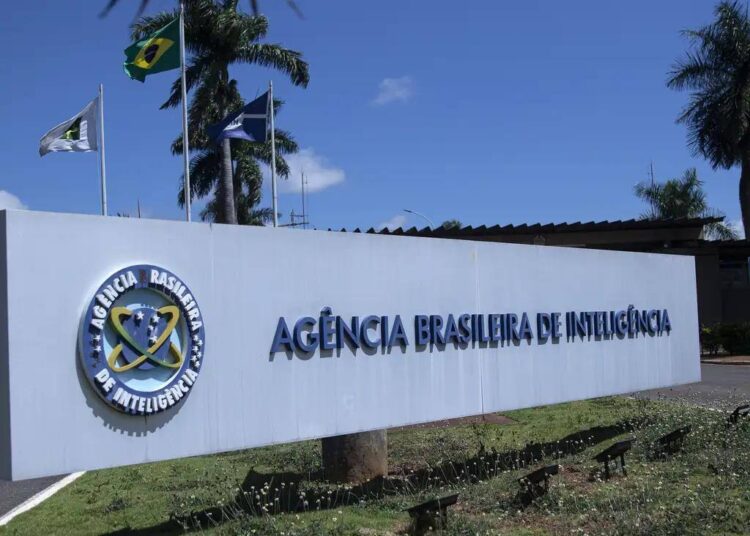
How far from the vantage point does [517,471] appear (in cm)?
1012

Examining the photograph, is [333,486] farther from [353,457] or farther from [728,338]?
[728,338]

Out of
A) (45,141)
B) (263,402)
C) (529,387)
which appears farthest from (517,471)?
(45,141)

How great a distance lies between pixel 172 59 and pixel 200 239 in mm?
6953

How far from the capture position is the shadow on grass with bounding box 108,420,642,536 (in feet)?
27.4

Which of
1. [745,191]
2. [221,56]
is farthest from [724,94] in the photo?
[221,56]

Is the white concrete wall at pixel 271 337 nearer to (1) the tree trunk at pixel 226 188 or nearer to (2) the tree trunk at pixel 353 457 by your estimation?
(2) the tree trunk at pixel 353 457

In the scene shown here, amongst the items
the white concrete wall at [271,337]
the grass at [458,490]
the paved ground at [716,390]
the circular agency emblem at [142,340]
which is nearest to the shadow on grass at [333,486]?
the grass at [458,490]

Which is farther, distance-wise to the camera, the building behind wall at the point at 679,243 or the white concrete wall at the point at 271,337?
the building behind wall at the point at 679,243

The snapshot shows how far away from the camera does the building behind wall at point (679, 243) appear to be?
32.5m

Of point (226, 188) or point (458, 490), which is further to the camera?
point (226, 188)

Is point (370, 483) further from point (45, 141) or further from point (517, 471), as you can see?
point (45, 141)

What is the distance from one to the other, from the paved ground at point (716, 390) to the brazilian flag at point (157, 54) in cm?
1029

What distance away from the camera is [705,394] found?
17.5 metres

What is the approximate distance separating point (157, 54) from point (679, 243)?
992 inches
